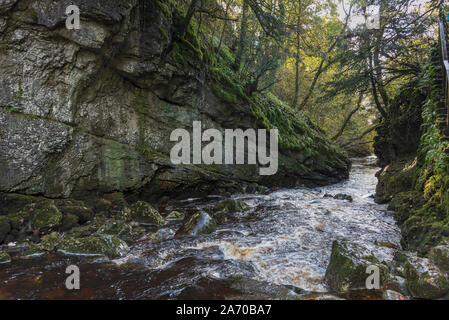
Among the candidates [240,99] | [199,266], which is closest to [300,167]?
[240,99]

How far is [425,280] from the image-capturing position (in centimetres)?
276

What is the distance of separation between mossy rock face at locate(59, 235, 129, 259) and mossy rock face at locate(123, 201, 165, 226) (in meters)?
1.44

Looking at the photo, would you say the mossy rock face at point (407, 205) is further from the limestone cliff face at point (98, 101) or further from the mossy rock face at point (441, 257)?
the limestone cliff face at point (98, 101)

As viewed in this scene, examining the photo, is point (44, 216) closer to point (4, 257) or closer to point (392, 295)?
point (4, 257)

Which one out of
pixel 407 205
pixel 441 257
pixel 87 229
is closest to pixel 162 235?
pixel 87 229

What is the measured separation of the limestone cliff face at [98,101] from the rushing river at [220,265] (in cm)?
225

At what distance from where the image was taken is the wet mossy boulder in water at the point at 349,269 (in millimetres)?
2998

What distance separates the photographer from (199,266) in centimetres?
371

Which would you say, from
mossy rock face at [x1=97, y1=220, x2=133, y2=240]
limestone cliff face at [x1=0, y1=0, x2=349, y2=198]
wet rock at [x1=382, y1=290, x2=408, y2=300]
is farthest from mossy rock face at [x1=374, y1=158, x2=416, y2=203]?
mossy rock face at [x1=97, y1=220, x2=133, y2=240]

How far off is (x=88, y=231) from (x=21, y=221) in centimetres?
114

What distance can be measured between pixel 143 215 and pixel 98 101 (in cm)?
306

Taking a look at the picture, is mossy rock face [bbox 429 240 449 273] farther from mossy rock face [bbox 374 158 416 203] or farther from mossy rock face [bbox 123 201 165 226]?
mossy rock face [bbox 123 201 165 226]

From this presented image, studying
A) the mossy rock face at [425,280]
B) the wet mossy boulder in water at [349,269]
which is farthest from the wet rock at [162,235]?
the mossy rock face at [425,280]

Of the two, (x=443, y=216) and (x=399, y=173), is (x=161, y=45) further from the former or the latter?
(x=399, y=173)
